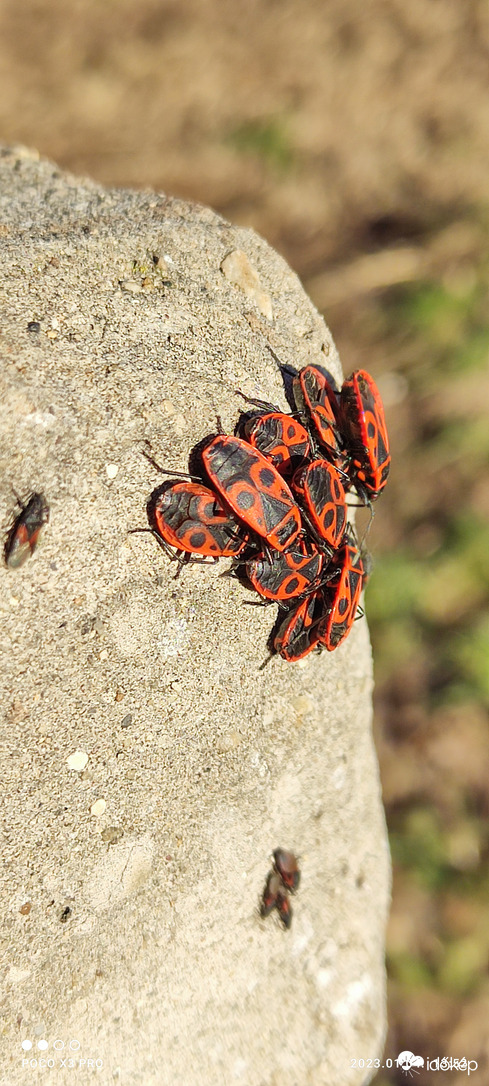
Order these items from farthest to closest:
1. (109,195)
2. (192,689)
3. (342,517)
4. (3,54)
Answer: (3,54)
(109,195)
(342,517)
(192,689)

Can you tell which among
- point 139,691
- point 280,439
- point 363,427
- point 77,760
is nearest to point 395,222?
point 363,427

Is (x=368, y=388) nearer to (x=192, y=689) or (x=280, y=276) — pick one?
(x=280, y=276)

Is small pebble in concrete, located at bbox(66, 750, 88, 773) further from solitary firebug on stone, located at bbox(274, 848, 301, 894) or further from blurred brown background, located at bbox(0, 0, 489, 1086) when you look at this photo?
blurred brown background, located at bbox(0, 0, 489, 1086)

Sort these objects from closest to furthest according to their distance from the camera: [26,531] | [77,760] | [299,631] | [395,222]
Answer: [26,531] → [77,760] → [299,631] → [395,222]

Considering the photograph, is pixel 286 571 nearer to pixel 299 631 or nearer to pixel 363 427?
pixel 299 631

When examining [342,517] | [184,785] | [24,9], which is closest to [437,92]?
[24,9]

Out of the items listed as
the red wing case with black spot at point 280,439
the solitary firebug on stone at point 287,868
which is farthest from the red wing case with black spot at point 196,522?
the solitary firebug on stone at point 287,868

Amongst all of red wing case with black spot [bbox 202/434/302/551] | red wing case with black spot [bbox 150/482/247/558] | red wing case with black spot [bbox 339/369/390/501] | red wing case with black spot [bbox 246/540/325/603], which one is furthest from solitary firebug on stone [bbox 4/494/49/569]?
red wing case with black spot [bbox 339/369/390/501]

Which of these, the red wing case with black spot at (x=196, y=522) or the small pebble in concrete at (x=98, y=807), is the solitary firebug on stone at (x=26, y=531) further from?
the small pebble in concrete at (x=98, y=807)
